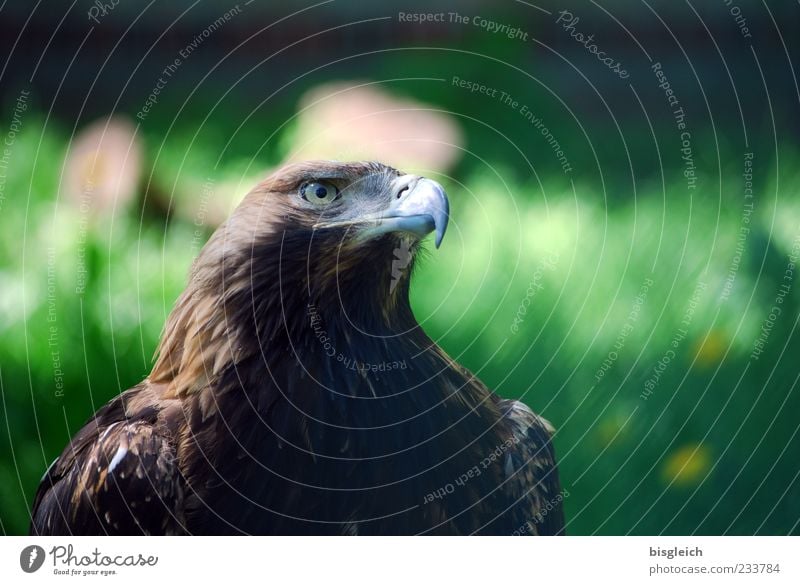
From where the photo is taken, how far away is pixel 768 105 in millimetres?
2510

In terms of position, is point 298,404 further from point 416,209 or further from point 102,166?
point 102,166

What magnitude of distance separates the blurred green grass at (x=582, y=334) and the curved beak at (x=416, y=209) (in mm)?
453

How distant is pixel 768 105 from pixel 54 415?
197 cm

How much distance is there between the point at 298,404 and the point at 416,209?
1.63 feet

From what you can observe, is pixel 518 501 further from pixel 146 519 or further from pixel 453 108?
pixel 453 108
